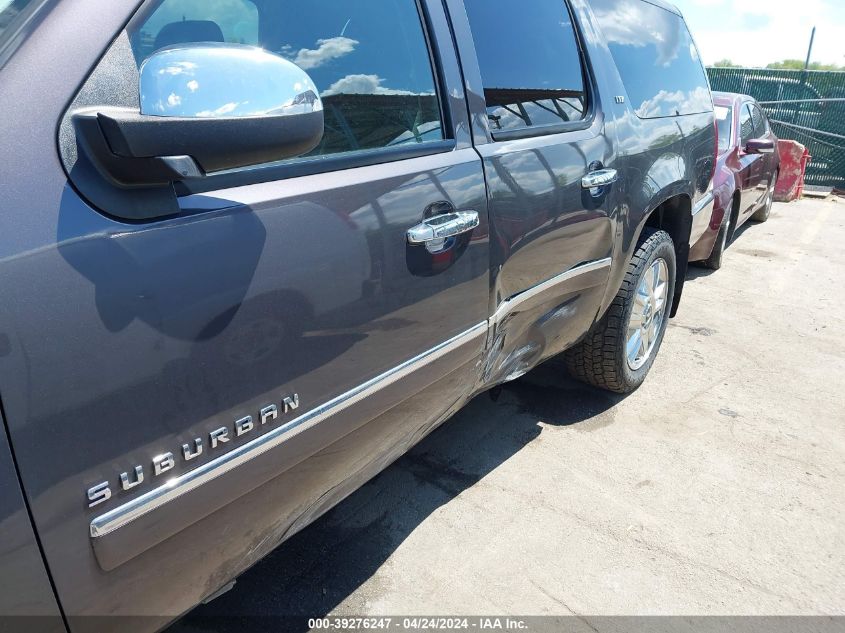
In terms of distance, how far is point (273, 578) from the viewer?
6.98ft

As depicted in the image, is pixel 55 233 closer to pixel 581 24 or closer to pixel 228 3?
pixel 228 3

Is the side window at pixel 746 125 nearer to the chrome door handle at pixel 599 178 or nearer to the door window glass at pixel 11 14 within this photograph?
the chrome door handle at pixel 599 178

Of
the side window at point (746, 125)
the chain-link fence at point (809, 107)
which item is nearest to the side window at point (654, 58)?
the side window at point (746, 125)

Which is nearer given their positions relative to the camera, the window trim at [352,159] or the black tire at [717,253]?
the window trim at [352,159]

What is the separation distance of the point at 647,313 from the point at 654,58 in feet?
4.23

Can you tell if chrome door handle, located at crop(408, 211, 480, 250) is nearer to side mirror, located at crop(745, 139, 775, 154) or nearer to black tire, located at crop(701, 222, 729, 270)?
black tire, located at crop(701, 222, 729, 270)

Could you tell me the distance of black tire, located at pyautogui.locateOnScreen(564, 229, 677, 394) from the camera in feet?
9.83

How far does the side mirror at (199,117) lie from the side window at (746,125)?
6.42m

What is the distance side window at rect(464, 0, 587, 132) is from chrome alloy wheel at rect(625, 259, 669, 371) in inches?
42.7

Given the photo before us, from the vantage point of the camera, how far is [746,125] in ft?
21.8

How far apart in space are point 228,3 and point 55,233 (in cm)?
68

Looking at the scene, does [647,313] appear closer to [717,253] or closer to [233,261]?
[233,261]

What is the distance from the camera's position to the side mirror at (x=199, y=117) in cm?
98

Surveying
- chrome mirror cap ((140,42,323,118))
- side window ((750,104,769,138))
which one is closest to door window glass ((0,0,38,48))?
chrome mirror cap ((140,42,323,118))
